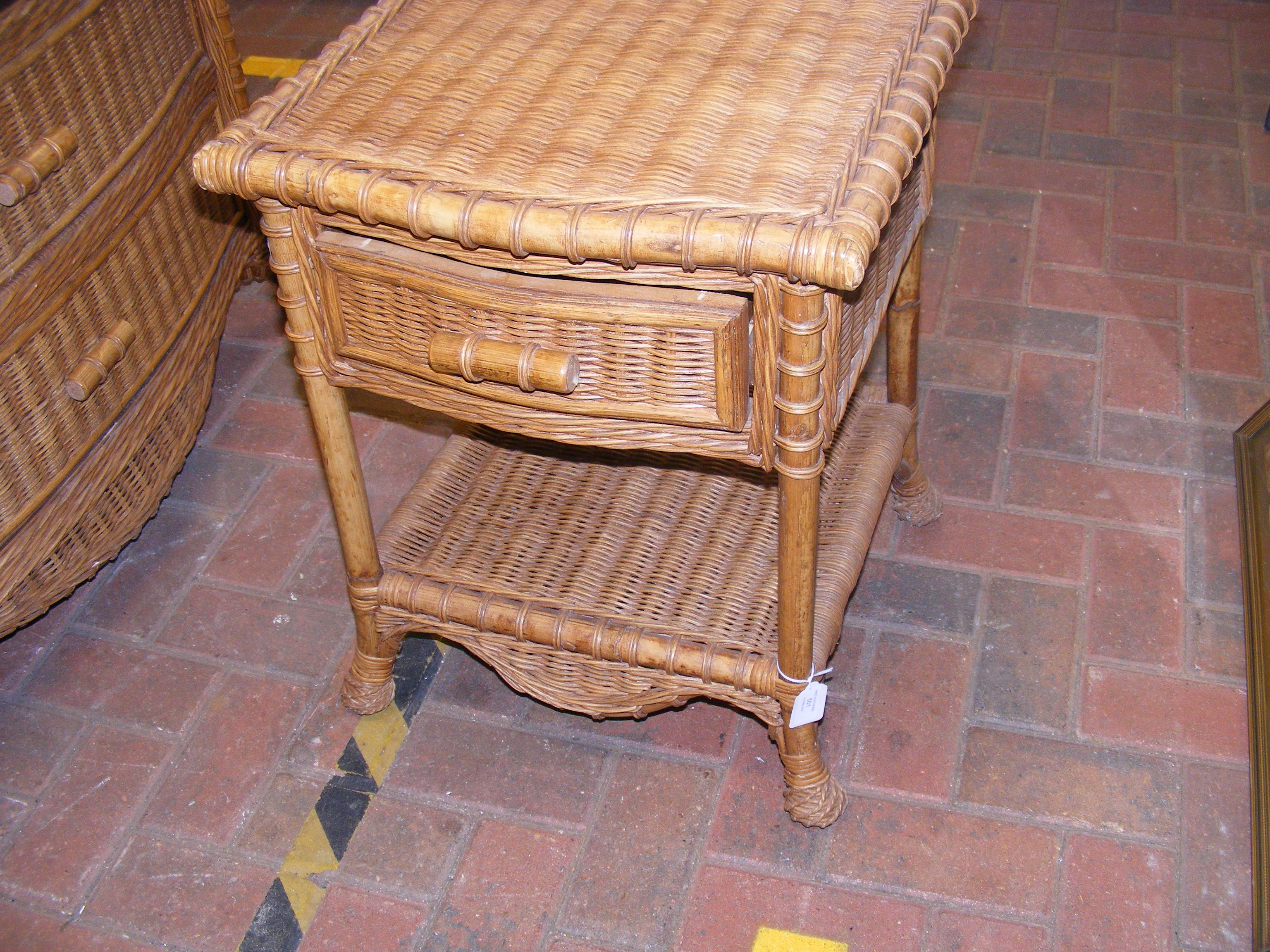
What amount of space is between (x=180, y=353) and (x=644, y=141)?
112cm

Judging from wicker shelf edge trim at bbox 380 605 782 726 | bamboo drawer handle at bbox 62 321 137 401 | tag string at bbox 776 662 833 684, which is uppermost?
bamboo drawer handle at bbox 62 321 137 401

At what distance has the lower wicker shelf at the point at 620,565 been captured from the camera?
1.60 m

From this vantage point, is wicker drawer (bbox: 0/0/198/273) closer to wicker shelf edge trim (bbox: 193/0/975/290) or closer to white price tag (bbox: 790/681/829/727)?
wicker shelf edge trim (bbox: 193/0/975/290)

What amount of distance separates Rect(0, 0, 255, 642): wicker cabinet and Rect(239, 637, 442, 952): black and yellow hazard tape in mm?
508

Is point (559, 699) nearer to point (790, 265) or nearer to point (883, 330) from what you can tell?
point (790, 265)

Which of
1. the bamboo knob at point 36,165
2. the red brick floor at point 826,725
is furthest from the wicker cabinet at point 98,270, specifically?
the red brick floor at point 826,725

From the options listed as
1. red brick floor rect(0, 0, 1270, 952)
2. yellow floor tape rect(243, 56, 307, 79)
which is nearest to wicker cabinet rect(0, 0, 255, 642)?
red brick floor rect(0, 0, 1270, 952)

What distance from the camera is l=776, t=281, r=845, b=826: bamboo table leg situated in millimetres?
1185

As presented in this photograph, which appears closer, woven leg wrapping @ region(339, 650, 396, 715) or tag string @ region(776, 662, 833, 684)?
tag string @ region(776, 662, 833, 684)

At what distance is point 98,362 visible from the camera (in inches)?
70.4

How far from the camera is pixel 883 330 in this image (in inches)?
89.7

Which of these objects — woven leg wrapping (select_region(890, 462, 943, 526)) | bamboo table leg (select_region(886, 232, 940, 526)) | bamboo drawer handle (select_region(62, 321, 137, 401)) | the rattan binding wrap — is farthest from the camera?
woven leg wrapping (select_region(890, 462, 943, 526))

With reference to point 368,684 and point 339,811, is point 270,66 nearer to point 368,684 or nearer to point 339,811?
point 368,684

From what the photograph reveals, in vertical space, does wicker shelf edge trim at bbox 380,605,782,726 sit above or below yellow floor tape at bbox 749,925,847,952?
above
